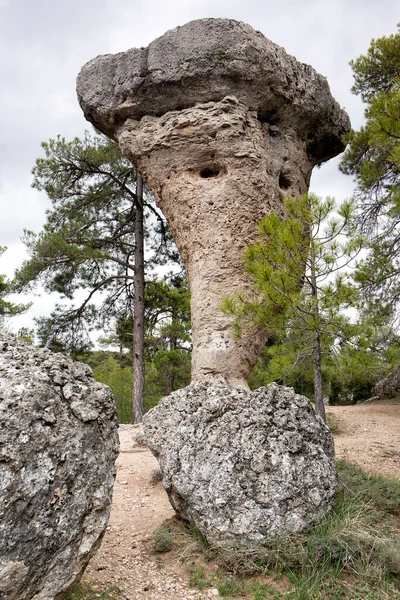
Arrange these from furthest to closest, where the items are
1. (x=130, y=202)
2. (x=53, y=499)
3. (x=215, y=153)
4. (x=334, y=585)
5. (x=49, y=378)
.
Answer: (x=130, y=202)
(x=215, y=153)
(x=334, y=585)
(x=49, y=378)
(x=53, y=499)

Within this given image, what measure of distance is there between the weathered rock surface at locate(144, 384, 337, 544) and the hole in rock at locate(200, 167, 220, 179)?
5.17m

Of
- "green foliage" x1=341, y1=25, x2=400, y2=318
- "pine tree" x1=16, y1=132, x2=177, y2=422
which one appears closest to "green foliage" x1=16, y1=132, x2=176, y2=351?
"pine tree" x1=16, y1=132, x2=177, y2=422

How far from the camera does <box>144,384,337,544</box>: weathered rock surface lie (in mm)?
3502

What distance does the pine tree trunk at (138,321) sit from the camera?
37.9 ft

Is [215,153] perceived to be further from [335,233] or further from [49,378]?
[49,378]

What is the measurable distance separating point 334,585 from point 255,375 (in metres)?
9.42

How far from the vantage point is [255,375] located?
12516 millimetres

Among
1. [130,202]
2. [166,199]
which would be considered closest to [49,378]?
[166,199]

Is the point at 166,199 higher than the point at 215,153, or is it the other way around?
the point at 215,153

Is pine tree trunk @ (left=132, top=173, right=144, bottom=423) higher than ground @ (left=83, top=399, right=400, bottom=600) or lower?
higher

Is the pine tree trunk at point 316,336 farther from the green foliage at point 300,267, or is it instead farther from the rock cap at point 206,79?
the rock cap at point 206,79

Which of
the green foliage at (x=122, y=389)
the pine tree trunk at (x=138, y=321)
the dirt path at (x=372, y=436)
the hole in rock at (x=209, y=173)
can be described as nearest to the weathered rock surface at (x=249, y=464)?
the dirt path at (x=372, y=436)

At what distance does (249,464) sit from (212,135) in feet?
20.0

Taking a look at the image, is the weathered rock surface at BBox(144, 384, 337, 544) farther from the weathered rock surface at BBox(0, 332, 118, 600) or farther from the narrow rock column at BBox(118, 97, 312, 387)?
the narrow rock column at BBox(118, 97, 312, 387)
